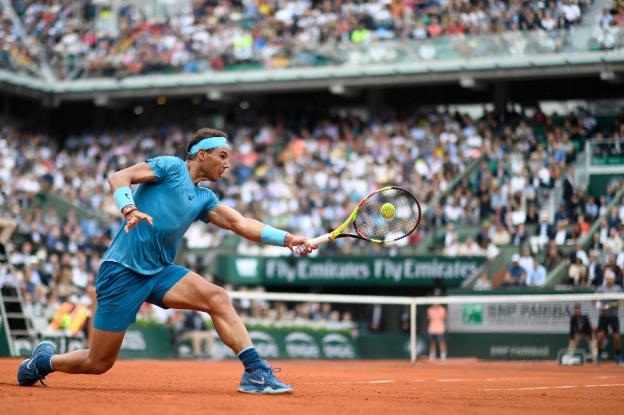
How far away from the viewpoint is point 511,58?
28.8m

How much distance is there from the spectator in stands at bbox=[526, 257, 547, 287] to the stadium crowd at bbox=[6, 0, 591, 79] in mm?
6919

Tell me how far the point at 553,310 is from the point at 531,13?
9.55m

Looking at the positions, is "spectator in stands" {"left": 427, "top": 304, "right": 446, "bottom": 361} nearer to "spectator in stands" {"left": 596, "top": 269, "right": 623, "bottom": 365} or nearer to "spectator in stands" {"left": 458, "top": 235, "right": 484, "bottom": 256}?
"spectator in stands" {"left": 458, "top": 235, "right": 484, "bottom": 256}

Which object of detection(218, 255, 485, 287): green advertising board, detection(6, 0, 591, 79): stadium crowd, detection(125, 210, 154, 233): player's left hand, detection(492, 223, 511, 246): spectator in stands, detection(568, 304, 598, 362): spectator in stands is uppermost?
detection(6, 0, 591, 79): stadium crowd

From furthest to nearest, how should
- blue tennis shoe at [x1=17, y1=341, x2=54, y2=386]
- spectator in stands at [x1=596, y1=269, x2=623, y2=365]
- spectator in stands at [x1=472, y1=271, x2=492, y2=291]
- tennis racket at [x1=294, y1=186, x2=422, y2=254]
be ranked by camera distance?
spectator in stands at [x1=472, y1=271, x2=492, y2=291]
spectator in stands at [x1=596, y1=269, x2=623, y2=365]
tennis racket at [x1=294, y1=186, x2=422, y2=254]
blue tennis shoe at [x1=17, y1=341, x2=54, y2=386]

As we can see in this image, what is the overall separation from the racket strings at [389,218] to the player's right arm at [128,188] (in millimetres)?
1968

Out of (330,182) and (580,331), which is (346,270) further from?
(580,331)

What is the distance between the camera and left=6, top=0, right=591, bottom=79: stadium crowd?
29719 mm

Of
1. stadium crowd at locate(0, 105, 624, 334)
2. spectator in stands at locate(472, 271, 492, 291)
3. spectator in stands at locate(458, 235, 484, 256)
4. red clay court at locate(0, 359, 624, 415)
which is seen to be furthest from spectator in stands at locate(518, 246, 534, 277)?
red clay court at locate(0, 359, 624, 415)

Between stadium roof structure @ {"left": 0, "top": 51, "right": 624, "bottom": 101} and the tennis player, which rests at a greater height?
stadium roof structure @ {"left": 0, "top": 51, "right": 624, "bottom": 101}

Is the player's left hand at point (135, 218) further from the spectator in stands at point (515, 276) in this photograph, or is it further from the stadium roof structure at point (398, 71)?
the stadium roof structure at point (398, 71)

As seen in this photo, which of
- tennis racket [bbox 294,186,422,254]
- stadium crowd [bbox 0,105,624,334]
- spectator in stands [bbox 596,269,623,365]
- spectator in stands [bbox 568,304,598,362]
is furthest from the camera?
stadium crowd [bbox 0,105,624,334]

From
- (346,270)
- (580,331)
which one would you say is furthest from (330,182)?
(580,331)

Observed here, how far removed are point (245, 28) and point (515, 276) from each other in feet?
43.6
